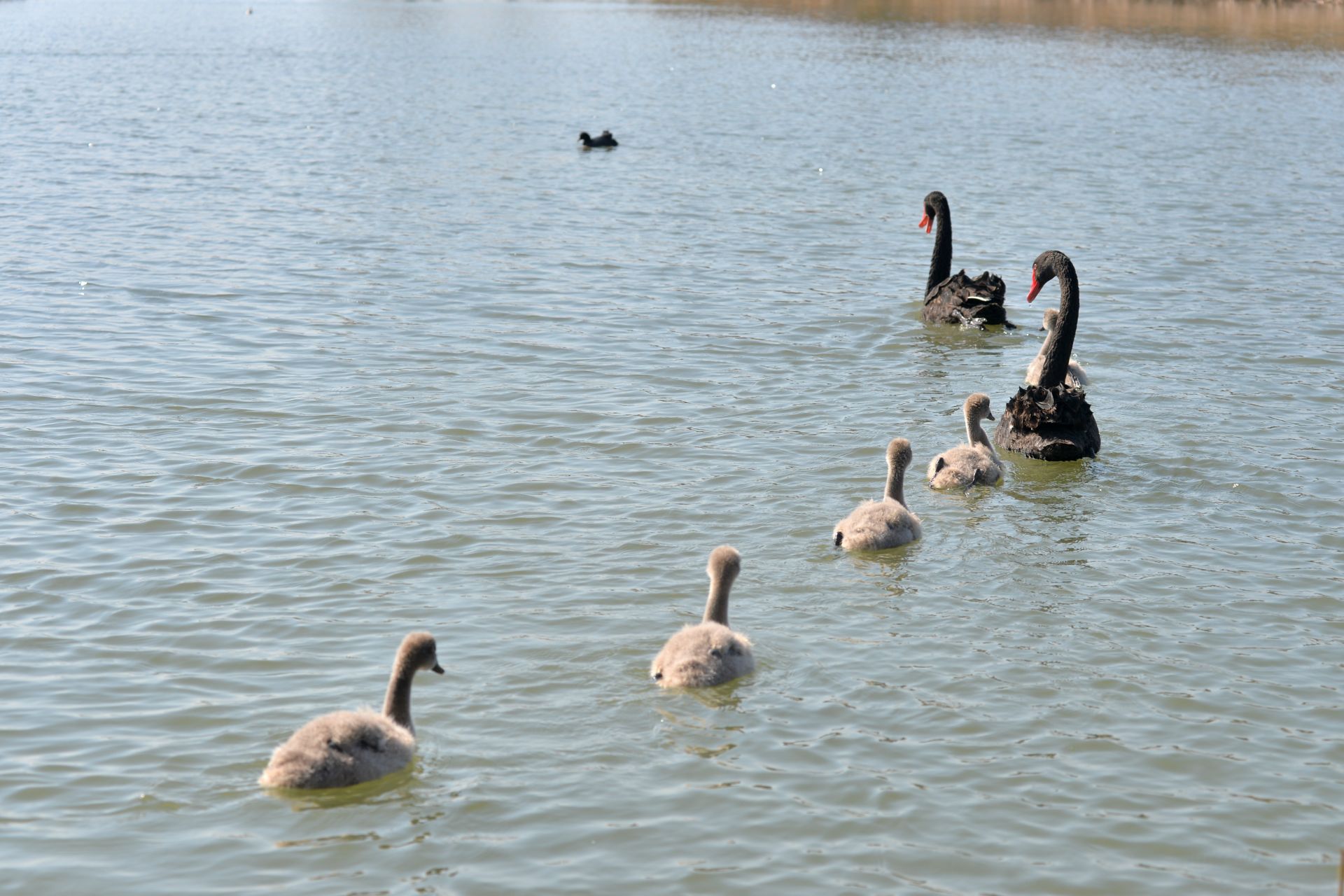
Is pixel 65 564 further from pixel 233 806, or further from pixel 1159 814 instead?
pixel 1159 814

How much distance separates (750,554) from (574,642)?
1.78 m

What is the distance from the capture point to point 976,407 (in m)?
11.6

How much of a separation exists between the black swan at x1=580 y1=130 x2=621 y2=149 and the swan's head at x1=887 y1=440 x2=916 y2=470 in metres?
20.6

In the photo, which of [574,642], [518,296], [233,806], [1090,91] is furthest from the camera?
[1090,91]

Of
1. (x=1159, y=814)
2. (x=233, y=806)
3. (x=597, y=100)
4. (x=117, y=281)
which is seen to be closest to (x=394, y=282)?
(x=117, y=281)

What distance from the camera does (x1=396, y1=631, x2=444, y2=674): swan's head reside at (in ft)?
23.3

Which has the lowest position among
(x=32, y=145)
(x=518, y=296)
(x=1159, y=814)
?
(x=1159, y=814)

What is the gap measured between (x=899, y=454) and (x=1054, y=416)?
1.94 meters

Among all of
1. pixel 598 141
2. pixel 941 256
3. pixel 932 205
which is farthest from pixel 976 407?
pixel 598 141

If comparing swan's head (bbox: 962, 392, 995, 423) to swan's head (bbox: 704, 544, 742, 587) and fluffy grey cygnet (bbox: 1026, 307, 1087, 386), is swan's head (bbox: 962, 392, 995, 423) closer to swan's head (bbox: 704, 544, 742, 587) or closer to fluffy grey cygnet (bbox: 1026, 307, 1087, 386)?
fluffy grey cygnet (bbox: 1026, 307, 1087, 386)

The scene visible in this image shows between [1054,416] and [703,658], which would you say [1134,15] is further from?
[703,658]

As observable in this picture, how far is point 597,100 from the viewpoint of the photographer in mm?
39250

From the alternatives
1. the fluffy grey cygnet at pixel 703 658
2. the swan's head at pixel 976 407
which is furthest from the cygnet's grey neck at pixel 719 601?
the swan's head at pixel 976 407

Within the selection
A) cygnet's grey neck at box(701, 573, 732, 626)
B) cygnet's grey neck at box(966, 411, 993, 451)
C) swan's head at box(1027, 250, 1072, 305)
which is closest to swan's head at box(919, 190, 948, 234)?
swan's head at box(1027, 250, 1072, 305)
